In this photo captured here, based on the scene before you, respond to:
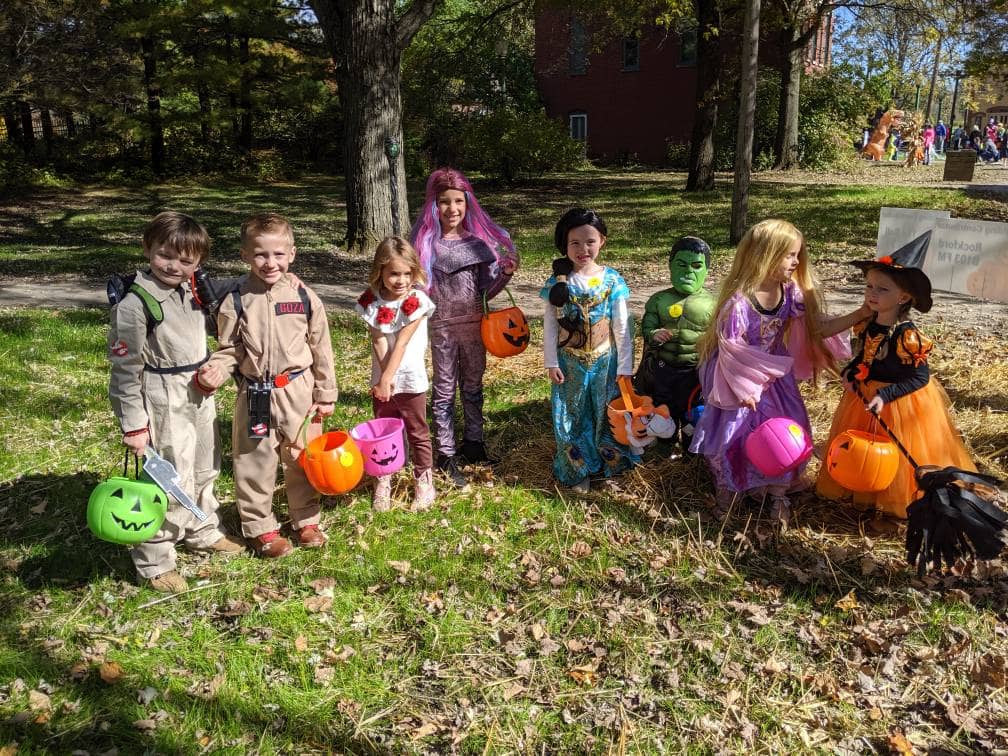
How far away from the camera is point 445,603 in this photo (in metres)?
3.92

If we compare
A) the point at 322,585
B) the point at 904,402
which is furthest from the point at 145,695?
the point at 904,402

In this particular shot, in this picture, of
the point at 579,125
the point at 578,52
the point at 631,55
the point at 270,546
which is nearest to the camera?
the point at 270,546

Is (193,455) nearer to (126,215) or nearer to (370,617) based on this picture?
(370,617)

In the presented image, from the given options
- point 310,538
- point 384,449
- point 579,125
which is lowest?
point 310,538

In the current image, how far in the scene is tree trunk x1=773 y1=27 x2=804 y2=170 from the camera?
22438mm

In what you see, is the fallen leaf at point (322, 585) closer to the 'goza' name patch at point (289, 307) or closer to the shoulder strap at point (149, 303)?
the 'goza' name patch at point (289, 307)

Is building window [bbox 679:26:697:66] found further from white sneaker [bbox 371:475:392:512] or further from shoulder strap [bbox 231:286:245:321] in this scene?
shoulder strap [bbox 231:286:245:321]

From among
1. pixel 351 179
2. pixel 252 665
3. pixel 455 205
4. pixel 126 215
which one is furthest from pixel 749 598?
pixel 126 215

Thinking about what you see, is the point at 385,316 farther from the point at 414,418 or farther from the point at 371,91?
the point at 371,91

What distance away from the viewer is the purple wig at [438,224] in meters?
4.67

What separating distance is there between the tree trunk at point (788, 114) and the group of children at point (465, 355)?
20270 mm

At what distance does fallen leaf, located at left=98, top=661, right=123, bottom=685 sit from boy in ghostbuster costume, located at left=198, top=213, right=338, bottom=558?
0.99 meters

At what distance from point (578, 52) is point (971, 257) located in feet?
94.4

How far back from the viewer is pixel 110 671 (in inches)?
133
